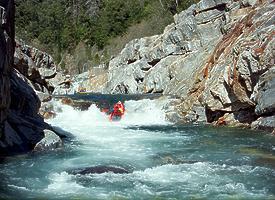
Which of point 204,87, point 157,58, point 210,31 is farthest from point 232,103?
point 157,58

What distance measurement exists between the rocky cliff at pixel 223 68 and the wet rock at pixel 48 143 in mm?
10342

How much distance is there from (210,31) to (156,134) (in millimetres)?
28961

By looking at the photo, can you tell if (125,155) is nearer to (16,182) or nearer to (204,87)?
(16,182)

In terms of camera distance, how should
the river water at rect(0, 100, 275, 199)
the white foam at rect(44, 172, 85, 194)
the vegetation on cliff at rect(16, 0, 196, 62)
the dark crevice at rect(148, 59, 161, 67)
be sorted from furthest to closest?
the vegetation on cliff at rect(16, 0, 196, 62)
the dark crevice at rect(148, 59, 161, 67)
the white foam at rect(44, 172, 85, 194)
the river water at rect(0, 100, 275, 199)

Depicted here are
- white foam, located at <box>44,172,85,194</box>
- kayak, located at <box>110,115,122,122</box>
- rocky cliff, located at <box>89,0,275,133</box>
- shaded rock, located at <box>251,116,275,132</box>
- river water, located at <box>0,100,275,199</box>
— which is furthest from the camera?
kayak, located at <box>110,115,122,122</box>

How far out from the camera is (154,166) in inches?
619

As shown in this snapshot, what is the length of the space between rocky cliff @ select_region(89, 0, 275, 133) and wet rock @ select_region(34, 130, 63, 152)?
407 inches

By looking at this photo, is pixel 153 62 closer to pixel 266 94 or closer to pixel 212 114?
pixel 212 114

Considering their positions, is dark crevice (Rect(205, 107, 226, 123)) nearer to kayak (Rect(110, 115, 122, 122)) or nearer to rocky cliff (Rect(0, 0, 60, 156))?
kayak (Rect(110, 115, 122, 122))

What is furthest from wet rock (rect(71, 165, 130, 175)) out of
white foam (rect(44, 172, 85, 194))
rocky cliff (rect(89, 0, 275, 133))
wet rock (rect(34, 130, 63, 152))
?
rocky cliff (rect(89, 0, 275, 133))

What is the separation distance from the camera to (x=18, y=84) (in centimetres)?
2258

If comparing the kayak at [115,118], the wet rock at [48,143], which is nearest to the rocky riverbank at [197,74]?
the wet rock at [48,143]

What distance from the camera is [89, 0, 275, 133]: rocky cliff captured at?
78.5ft

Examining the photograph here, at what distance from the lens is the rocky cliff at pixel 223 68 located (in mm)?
23938
